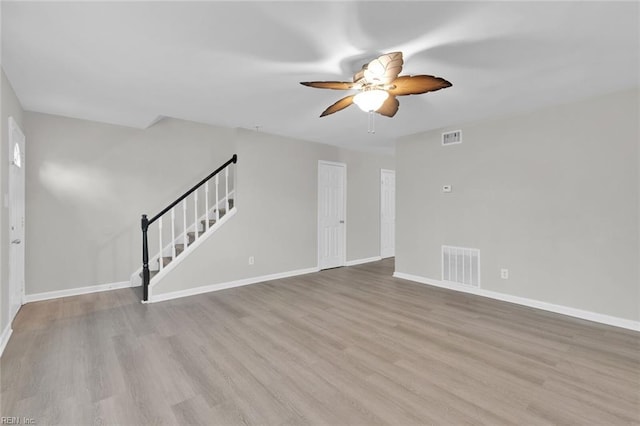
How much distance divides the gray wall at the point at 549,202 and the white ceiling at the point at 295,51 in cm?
37

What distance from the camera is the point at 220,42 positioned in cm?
219

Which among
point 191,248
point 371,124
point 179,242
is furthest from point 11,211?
point 371,124

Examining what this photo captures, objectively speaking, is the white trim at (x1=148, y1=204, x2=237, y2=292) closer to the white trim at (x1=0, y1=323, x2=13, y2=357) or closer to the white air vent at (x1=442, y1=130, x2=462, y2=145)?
the white trim at (x1=0, y1=323, x2=13, y2=357)

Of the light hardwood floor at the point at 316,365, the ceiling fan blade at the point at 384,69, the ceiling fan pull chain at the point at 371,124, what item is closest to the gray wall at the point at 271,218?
the light hardwood floor at the point at 316,365

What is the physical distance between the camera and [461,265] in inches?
173

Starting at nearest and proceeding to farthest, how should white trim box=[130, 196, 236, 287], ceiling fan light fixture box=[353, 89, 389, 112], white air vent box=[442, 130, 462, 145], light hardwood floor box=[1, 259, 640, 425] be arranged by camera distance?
light hardwood floor box=[1, 259, 640, 425]
ceiling fan light fixture box=[353, 89, 389, 112]
white trim box=[130, 196, 236, 287]
white air vent box=[442, 130, 462, 145]

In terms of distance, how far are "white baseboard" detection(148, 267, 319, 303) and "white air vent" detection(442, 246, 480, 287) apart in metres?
2.28

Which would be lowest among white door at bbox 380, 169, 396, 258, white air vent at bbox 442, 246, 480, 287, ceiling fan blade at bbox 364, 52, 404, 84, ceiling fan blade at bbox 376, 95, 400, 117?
white air vent at bbox 442, 246, 480, 287

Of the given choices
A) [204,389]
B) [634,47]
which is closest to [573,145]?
[634,47]

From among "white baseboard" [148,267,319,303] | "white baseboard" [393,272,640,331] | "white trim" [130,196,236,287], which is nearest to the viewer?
"white baseboard" [393,272,640,331]

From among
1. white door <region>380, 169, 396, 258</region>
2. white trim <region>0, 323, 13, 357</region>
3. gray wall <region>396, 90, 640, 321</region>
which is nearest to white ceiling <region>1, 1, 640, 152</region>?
gray wall <region>396, 90, 640, 321</region>

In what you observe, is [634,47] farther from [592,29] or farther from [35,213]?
[35,213]

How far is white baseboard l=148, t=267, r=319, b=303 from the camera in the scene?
399 cm

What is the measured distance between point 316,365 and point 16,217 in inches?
142
